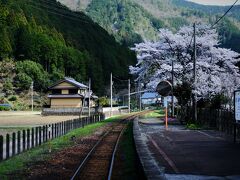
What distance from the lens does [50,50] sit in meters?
114

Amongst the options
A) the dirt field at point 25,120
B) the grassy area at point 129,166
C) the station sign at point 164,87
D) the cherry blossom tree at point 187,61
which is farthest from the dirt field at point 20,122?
the grassy area at point 129,166

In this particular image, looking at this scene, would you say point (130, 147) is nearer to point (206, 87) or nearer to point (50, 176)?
point (50, 176)

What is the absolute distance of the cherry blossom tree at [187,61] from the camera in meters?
36.7

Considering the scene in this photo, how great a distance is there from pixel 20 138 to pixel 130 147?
483 cm

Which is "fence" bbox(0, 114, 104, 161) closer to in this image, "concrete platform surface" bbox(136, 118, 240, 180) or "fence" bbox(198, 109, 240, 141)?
"concrete platform surface" bbox(136, 118, 240, 180)

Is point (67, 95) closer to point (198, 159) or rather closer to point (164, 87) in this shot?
point (164, 87)

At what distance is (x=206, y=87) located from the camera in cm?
3481

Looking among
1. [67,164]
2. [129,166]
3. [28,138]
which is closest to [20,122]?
[28,138]

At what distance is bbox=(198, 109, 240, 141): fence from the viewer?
21141 millimetres

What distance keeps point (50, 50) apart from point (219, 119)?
93550mm

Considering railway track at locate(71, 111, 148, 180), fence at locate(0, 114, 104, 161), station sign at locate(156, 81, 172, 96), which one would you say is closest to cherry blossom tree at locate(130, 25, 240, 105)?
station sign at locate(156, 81, 172, 96)

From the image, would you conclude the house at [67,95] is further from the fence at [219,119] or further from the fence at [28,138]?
the fence at [219,119]

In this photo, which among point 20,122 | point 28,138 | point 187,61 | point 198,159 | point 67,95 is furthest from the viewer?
point 67,95

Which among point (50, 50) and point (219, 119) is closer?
point (219, 119)
